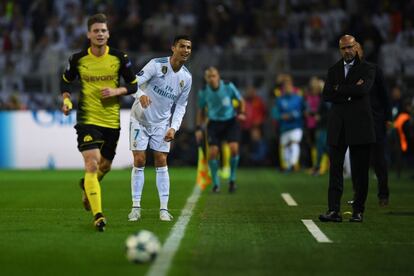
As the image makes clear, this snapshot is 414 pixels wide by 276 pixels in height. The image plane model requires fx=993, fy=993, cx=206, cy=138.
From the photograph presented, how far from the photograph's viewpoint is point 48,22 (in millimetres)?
30328

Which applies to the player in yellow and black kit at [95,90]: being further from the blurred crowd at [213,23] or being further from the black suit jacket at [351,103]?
the blurred crowd at [213,23]

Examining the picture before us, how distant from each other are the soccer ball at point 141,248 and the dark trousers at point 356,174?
13.6ft

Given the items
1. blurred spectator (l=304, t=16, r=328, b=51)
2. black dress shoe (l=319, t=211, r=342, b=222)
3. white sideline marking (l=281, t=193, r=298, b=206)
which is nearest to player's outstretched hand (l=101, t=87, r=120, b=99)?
black dress shoe (l=319, t=211, r=342, b=222)

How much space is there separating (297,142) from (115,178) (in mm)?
5260

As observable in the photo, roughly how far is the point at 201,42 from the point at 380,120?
51.0 feet

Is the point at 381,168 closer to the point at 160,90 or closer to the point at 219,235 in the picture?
the point at 160,90

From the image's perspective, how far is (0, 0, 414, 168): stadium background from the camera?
27.2 metres

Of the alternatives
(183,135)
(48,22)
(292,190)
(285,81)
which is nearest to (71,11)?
(48,22)

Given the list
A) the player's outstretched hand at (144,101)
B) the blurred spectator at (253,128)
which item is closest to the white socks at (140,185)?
the player's outstretched hand at (144,101)

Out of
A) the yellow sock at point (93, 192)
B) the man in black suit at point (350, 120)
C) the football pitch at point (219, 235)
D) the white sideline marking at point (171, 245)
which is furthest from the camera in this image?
the man in black suit at point (350, 120)

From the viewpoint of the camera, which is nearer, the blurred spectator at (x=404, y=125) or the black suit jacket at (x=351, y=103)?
the black suit jacket at (x=351, y=103)

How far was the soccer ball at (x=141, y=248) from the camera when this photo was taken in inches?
311

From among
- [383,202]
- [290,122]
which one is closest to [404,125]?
[290,122]

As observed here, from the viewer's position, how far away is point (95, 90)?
35.4ft
